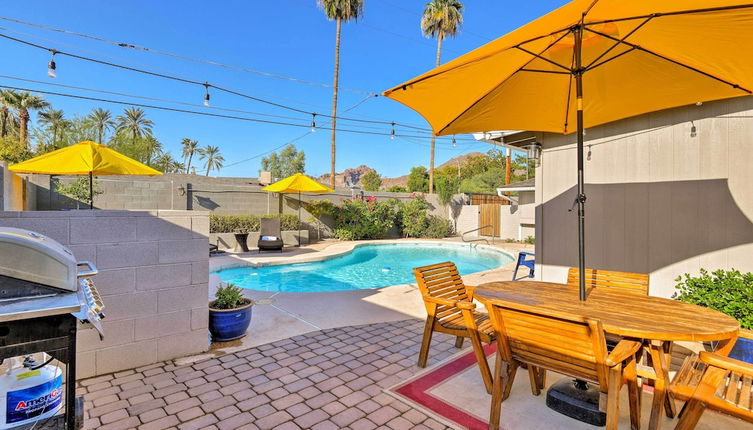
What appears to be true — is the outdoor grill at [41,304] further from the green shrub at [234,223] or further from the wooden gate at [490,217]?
the wooden gate at [490,217]

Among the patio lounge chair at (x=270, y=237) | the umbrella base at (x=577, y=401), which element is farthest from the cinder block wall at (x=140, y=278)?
the patio lounge chair at (x=270, y=237)

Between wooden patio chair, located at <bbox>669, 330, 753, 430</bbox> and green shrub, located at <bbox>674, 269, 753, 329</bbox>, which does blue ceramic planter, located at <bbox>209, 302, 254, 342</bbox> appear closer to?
wooden patio chair, located at <bbox>669, 330, 753, 430</bbox>

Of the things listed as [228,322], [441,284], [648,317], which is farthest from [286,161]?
[648,317]

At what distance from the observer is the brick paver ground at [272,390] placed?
2242 mm

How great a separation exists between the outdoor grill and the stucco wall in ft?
17.3

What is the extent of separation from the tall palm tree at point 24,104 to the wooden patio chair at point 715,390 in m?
29.0

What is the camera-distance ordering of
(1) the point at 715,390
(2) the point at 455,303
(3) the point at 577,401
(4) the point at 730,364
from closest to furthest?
1. (4) the point at 730,364
2. (1) the point at 715,390
3. (3) the point at 577,401
4. (2) the point at 455,303

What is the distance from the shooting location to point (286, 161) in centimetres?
5394

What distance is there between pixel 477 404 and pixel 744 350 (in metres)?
1.86

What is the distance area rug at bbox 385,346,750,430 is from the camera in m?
2.24

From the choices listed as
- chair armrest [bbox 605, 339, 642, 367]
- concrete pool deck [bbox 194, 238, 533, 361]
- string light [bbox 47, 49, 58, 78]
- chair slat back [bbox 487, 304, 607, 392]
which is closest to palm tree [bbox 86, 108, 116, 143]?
string light [bbox 47, 49, 58, 78]

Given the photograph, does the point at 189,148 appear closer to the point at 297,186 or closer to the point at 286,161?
the point at 286,161

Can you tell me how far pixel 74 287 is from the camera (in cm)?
157

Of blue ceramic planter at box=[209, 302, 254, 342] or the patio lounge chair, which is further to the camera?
the patio lounge chair
